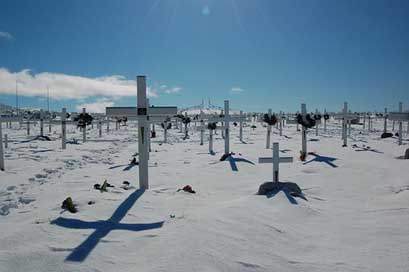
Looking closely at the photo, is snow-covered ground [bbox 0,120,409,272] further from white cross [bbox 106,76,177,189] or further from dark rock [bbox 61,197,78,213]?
white cross [bbox 106,76,177,189]

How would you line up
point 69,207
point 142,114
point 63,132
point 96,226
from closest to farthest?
point 96,226
point 69,207
point 142,114
point 63,132

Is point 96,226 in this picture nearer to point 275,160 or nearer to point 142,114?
point 142,114

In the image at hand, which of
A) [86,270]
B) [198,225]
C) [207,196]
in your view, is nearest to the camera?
[86,270]

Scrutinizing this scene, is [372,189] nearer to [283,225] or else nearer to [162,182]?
[283,225]

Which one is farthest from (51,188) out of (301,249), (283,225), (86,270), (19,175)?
(301,249)

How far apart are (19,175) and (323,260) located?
9403 mm

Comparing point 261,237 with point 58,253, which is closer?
point 58,253

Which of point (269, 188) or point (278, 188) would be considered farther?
point (269, 188)

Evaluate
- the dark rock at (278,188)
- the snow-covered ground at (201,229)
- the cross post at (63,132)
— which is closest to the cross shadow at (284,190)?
the dark rock at (278,188)

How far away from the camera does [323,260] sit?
430 cm

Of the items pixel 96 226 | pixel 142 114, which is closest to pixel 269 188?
pixel 142 114

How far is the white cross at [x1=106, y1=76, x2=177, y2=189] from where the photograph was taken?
26.9ft

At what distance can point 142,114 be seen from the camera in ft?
27.2

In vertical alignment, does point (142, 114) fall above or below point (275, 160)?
above
